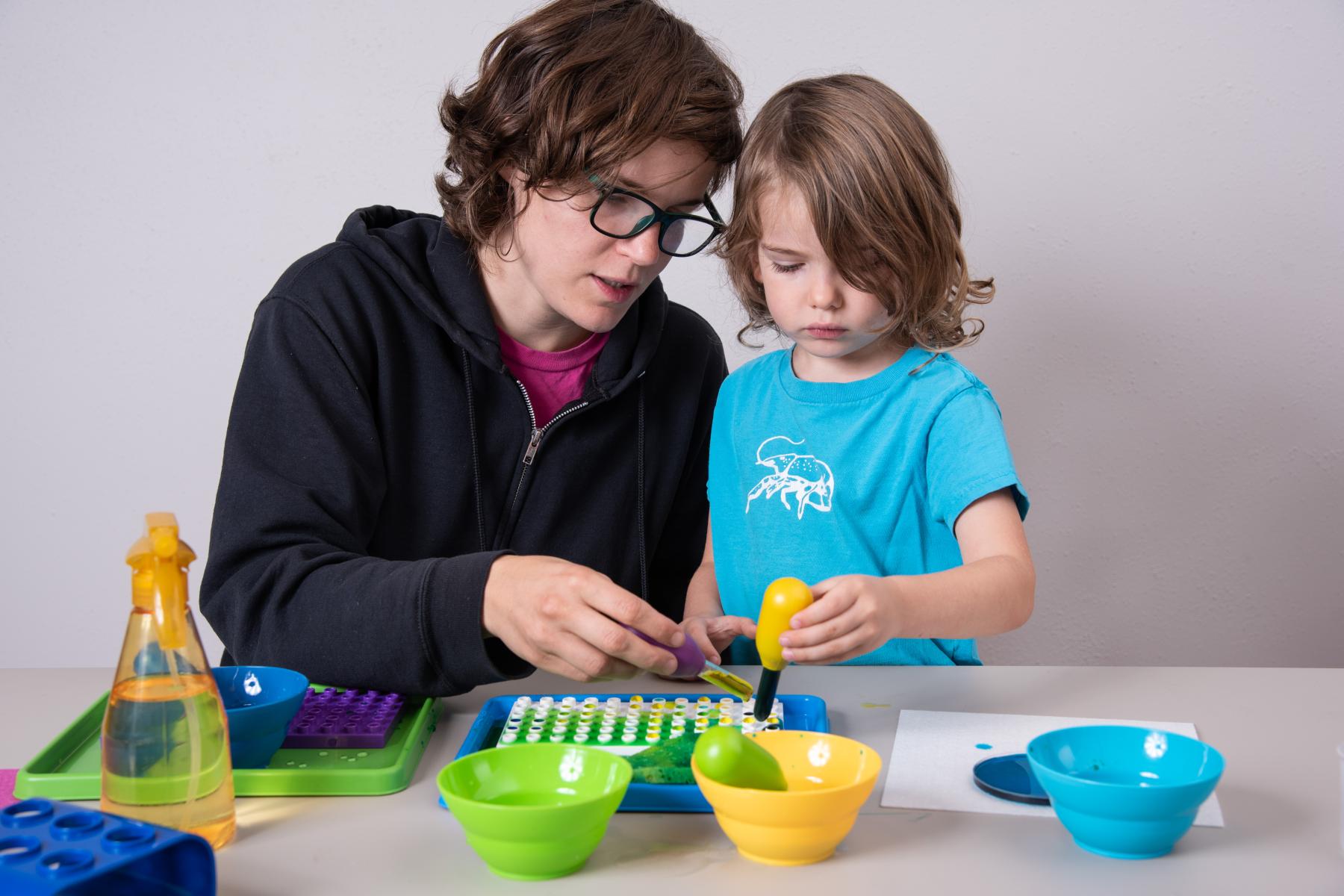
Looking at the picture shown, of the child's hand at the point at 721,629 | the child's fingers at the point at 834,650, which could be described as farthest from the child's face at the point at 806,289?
the child's fingers at the point at 834,650

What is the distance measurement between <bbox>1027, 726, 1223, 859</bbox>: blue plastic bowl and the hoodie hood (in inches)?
28.9

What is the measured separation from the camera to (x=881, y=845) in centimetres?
77

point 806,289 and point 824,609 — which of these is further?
point 806,289

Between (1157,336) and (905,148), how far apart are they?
0.90m

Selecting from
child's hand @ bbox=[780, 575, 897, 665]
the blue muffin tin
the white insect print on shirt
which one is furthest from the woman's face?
the blue muffin tin

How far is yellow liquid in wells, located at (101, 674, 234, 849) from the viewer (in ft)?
2.44

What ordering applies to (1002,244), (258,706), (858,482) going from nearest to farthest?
1. (258,706)
2. (858,482)
3. (1002,244)

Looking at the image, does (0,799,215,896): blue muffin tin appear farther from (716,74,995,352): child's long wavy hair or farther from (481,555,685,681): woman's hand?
(716,74,995,352): child's long wavy hair

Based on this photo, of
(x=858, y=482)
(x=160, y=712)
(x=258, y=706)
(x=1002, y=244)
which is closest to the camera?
(x=160, y=712)

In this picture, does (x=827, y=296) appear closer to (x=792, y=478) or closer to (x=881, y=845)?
(x=792, y=478)

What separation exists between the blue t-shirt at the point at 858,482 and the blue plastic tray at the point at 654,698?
0.31m

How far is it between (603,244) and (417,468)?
13.5 inches

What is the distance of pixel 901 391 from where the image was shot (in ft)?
4.37

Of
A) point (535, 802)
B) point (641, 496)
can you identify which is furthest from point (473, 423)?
point (535, 802)
